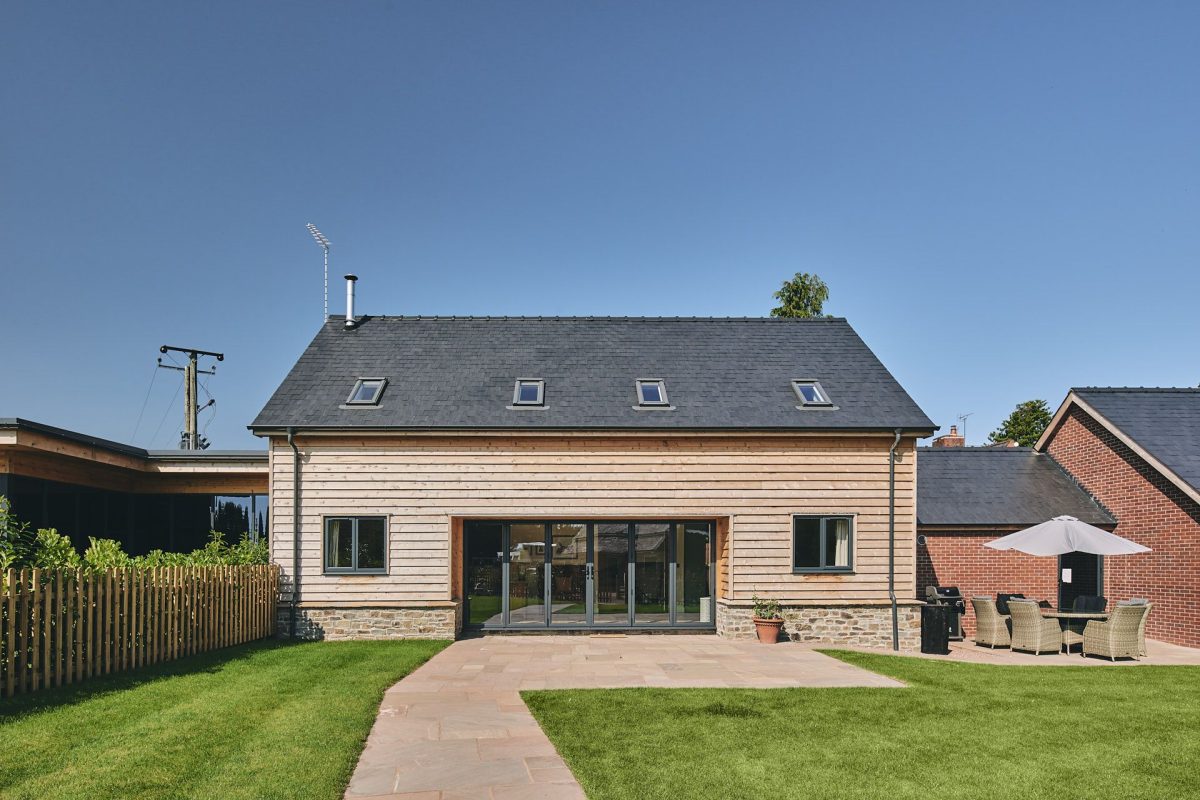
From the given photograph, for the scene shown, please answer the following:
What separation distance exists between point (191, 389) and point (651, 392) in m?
20.4

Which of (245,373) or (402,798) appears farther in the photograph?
(245,373)

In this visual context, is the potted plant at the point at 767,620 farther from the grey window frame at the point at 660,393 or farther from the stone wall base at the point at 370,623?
the stone wall base at the point at 370,623

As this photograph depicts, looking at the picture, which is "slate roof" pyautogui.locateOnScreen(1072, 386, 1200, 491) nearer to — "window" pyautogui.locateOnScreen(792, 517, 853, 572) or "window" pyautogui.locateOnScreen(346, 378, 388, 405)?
"window" pyautogui.locateOnScreen(792, 517, 853, 572)

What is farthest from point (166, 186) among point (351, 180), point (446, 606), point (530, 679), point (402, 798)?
point (402, 798)

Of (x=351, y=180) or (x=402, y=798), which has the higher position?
(x=351, y=180)

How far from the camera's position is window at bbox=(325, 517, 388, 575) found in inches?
571

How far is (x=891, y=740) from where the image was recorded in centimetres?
746

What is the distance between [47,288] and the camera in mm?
20406

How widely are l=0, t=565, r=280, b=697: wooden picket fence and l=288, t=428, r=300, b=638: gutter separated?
985 millimetres

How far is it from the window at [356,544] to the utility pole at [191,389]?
1610cm

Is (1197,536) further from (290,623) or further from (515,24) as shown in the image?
(290,623)

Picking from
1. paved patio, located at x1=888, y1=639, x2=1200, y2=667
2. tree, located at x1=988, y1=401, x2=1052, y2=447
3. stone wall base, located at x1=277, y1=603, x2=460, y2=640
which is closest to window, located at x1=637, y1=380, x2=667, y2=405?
stone wall base, located at x1=277, y1=603, x2=460, y2=640

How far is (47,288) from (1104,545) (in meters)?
24.2

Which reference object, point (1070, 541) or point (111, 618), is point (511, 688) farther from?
point (1070, 541)
